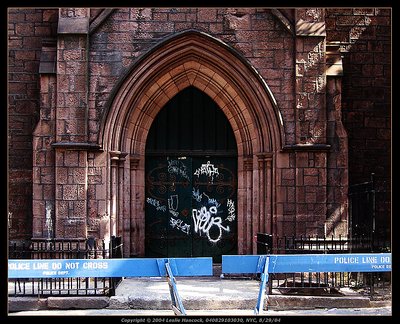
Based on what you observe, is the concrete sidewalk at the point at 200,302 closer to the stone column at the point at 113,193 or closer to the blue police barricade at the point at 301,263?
the blue police barricade at the point at 301,263

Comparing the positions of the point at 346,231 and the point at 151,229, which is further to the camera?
the point at 151,229

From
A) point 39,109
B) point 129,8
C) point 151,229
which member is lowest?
point 151,229

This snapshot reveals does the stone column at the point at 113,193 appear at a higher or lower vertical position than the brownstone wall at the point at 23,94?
lower

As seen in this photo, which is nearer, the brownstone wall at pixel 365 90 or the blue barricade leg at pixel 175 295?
the blue barricade leg at pixel 175 295

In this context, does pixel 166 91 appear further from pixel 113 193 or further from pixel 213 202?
pixel 213 202

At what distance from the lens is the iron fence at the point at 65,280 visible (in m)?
11.1

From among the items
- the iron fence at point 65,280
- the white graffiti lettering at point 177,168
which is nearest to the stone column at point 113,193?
the iron fence at point 65,280

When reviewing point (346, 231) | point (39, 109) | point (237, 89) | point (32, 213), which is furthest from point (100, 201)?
point (346, 231)

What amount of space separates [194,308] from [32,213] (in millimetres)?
4178

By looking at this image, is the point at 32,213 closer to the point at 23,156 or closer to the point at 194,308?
the point at 23,156

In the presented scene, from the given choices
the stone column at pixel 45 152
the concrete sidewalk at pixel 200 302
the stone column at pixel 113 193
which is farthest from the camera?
the stone column at pixel 113 193

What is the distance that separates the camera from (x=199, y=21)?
13.0 m

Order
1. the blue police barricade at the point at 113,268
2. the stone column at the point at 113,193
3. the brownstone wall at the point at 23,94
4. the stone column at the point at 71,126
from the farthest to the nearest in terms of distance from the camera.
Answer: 1. the brownstone wall at the point at 23,94
2. the stone column at the point at 113,193
3. the stone column at the point at 71,126
4. the blue police barricade at the point at 113,268

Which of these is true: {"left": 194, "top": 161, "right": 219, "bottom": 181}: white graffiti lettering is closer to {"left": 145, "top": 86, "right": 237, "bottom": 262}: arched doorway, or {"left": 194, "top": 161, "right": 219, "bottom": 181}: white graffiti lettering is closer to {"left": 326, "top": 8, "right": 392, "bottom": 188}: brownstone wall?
{"left": 145, "top": 86, "right": 237, "bottom": 262}: arched doorway
